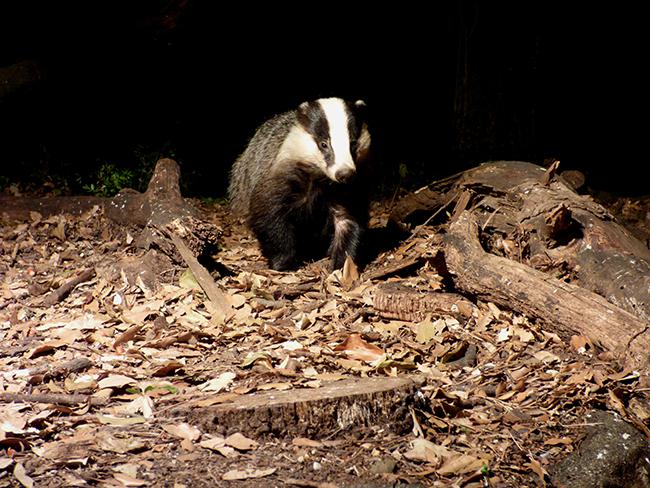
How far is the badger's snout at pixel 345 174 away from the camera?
210 inches

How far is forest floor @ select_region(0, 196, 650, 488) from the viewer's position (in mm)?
3025

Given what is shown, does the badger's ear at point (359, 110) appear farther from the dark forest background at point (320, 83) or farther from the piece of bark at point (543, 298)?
the dark forest background at point (320, 83)

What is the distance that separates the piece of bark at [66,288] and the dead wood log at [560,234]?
9.06 feet

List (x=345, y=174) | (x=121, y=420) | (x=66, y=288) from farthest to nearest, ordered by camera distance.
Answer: (x=345, y=174) → (x=66, y=288) → (x=121, y=420)

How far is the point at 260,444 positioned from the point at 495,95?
5.19 m

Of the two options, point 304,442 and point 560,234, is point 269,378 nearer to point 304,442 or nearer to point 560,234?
point 304,442

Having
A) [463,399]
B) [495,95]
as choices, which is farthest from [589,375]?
[495,95]

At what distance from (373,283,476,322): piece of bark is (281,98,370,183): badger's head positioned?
104 cm

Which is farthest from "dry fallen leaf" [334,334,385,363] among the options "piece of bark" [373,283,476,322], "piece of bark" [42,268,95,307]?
"piece of bark" [42,268,95,307]

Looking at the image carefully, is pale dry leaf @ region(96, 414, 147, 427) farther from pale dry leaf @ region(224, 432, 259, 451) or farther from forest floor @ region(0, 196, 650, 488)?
pale dry leaf @ region(224, 432, 259, 451)

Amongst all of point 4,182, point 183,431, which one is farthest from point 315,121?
point 4,182

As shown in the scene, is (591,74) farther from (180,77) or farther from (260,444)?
(260,444)

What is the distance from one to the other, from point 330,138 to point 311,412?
110 inches

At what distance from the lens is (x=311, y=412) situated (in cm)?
321
